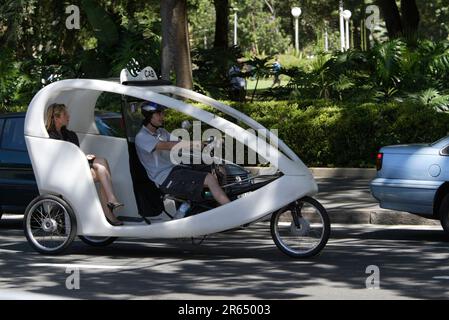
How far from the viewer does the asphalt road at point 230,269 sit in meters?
8.45

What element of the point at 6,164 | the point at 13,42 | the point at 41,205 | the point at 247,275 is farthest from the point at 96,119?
the point at 13,42

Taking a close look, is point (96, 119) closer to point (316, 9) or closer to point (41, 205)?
point (41, 205)

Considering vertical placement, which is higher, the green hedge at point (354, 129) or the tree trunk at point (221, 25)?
the tree trunk at point (221, 25)

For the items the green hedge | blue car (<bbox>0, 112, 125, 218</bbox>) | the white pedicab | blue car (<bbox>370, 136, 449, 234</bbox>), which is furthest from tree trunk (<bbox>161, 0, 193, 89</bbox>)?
blue car (<bbox>370, 136, 449, 234</bbox>)

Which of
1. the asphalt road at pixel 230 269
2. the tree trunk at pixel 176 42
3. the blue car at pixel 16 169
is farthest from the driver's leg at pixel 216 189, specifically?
the tree trunk at pixel 176 42

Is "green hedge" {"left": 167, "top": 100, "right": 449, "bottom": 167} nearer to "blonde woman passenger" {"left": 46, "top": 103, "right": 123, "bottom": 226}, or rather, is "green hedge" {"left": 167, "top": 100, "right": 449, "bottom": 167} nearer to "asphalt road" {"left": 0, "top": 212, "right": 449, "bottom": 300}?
"asphalt road" {"left": 0, "top": 212, "right": 449, "bottom": 300}

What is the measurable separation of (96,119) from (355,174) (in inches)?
260

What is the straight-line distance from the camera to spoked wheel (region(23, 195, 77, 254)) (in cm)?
1039

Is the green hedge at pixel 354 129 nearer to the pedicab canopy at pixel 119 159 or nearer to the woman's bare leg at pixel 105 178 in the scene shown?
the pedicab canopy at pixel 119 159

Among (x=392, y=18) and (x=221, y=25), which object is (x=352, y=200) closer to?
(x=392, y=18)

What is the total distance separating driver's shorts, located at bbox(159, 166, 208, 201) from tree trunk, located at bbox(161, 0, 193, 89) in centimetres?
1005

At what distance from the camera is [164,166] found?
10328 mm

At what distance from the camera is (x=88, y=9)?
23.9 metres

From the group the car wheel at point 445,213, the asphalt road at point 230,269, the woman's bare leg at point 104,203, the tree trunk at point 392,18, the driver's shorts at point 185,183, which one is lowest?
the asphalt road at point 230,269
